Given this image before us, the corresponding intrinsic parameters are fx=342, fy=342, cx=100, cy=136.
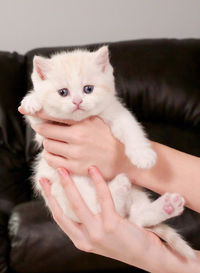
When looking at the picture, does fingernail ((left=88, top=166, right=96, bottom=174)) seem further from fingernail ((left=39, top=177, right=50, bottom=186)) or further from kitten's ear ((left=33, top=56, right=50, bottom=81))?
kitten's ear ((left=33, top=56, right=50, bottom=81))

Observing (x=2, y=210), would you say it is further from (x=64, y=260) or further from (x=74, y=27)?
(x=74, y=27)

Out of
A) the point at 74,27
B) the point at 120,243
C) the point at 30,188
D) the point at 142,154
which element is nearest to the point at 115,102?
the point at 142,154

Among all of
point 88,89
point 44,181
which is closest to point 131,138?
point 88,89

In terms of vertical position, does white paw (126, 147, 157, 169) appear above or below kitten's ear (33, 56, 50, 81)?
below

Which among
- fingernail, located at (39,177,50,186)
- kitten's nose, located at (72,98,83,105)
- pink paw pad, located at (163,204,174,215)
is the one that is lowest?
fingernail, located at (39,177,50,186)

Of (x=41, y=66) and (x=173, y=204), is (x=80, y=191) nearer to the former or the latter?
(x=173, y=204)

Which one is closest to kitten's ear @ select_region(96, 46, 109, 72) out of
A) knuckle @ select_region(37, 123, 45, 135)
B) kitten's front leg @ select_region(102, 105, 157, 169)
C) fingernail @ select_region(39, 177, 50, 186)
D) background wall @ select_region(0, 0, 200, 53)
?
kitten's front leg @ select_region(102, 105, 157, 169)
